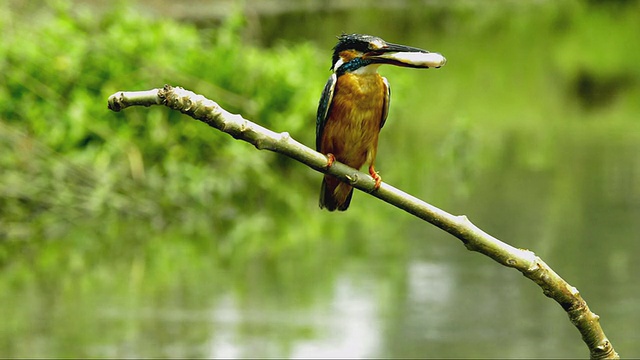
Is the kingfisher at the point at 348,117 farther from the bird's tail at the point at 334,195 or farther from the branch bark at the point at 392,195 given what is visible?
the branch bark at the point at 392,195

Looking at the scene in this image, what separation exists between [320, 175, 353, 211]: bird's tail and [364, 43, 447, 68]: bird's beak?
0.57 metres

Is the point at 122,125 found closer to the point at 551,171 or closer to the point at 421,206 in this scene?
the point at 551,171

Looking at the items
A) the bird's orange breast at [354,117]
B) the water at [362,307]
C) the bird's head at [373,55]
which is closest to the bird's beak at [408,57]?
the bird's head at [373,55]

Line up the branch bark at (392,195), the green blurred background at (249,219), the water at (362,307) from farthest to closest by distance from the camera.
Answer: the green blurred background at (249,219) → the water at (362,307) → the branch bark at (392,195)

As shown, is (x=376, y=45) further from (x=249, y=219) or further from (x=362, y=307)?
(x=249, y=219)

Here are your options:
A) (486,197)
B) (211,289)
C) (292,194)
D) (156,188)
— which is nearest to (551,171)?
(486,197)

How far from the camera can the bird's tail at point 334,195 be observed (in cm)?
310

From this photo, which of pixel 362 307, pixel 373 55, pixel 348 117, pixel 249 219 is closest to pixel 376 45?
pixel 373 55

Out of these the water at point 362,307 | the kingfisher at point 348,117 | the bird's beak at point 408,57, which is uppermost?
the water at point 362,307

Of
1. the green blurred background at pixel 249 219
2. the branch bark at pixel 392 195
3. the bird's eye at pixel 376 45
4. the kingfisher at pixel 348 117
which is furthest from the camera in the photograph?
the green blurred background at pixel 249 219

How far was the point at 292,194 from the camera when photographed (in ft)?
33.7

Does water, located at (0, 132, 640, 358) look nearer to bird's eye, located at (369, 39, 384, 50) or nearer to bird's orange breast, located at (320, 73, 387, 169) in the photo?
bird's orange breast, located at (320, 73, 387, 169)

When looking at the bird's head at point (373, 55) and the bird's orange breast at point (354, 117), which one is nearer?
the bird's head at point (373, 55)

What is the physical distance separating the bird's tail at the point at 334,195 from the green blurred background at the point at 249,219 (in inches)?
128
